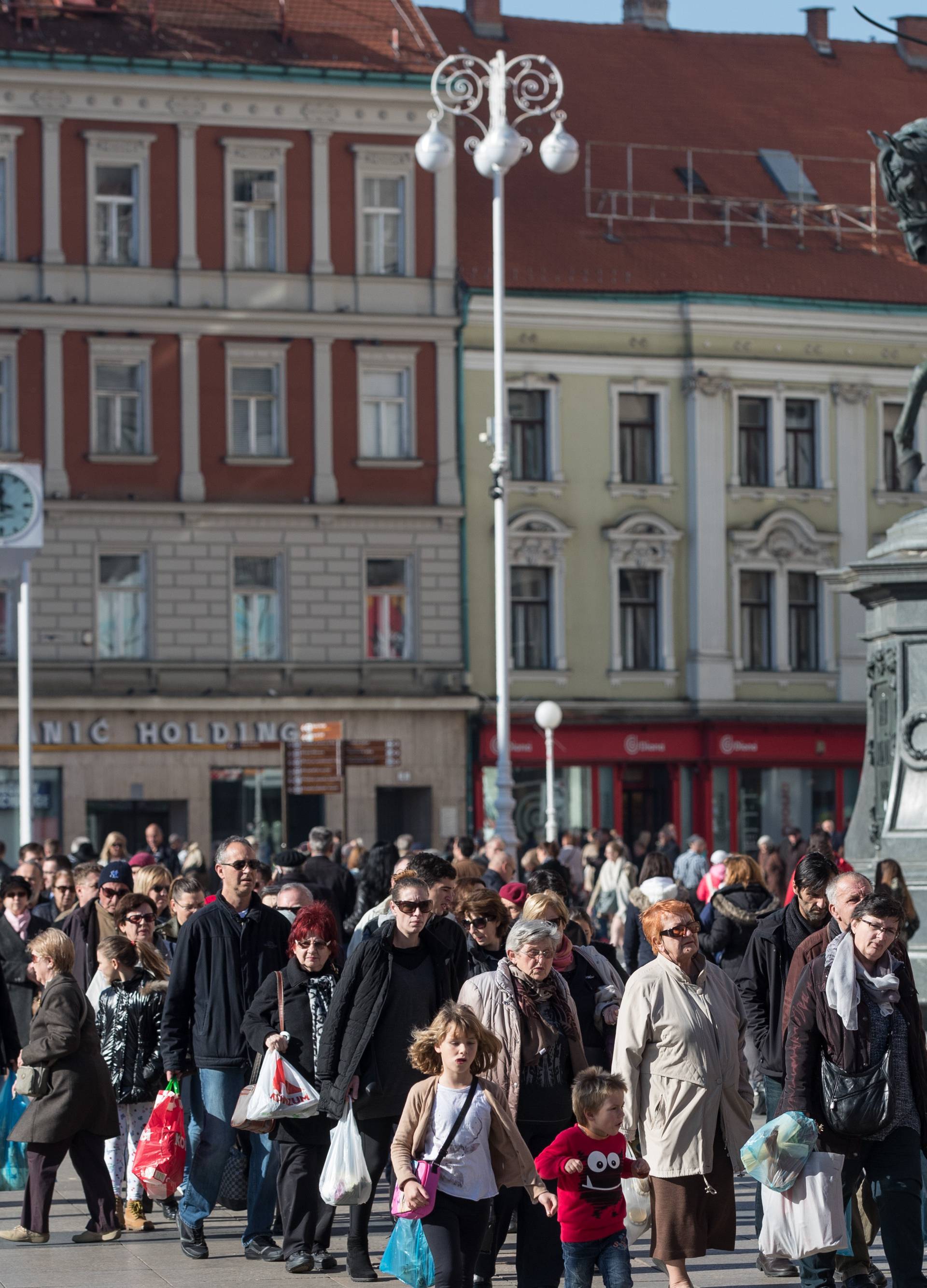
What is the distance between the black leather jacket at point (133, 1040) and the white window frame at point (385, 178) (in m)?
30.4

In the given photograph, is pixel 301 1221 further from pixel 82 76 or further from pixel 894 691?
pixel 82 76

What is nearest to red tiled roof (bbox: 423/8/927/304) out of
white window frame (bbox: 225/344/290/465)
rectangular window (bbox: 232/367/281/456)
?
white window frame (bbox: 225/344/290/465)

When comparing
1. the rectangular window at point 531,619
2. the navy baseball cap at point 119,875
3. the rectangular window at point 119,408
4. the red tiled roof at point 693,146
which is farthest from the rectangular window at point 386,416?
the navy baseball cap at point 119,875

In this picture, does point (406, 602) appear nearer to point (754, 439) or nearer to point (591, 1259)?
point (754, 439)

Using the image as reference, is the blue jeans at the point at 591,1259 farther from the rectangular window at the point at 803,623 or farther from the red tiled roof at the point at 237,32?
the rectangular window at the point at 803,623

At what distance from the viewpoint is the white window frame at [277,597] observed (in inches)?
1626

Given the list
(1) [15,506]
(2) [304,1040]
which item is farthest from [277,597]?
(2) [304,1040]

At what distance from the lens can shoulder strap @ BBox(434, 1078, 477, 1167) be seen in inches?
357

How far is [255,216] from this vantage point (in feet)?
137

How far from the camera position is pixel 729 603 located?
4406 cm

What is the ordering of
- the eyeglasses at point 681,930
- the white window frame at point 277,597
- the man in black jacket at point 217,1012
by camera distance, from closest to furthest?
the eyeglasses at point 681,930 < the man in black jacket at point 217,1012 < the white window frame at point 277,597

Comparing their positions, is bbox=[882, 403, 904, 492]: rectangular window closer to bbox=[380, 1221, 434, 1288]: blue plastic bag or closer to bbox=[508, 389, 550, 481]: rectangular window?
bbox=[508, 389, 550, 481]: rectangular window

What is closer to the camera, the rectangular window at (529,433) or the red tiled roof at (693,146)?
the rectangular window at (529,433)

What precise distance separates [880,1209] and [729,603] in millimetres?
34734
